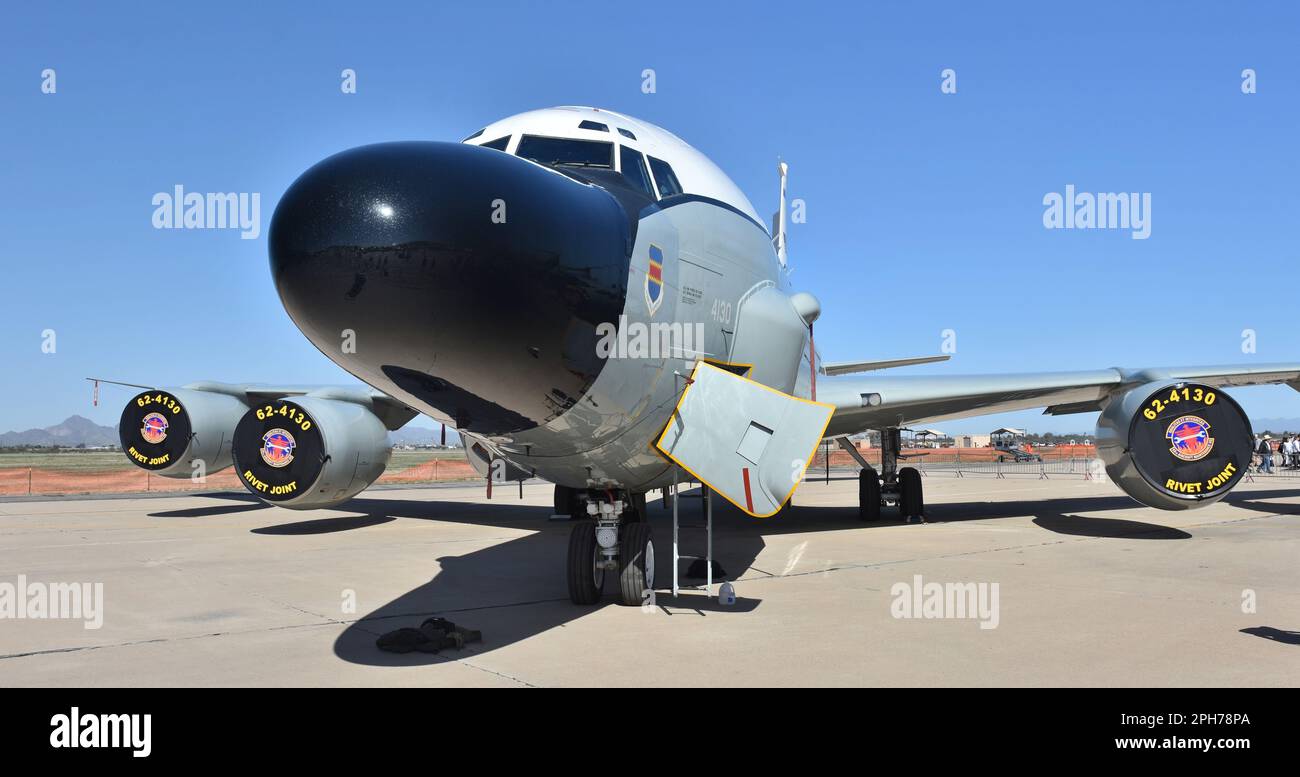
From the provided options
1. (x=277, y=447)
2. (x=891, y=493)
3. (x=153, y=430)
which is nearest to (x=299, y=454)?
(x=277, y=447)

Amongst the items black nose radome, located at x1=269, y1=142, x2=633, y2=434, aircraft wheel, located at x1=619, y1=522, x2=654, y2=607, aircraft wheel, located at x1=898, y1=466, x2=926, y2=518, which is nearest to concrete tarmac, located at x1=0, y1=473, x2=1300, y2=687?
aircraft wheel, located at x1=619, y1=522, x2=654, y2=607

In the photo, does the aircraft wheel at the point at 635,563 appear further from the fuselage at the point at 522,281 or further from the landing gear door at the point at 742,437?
the landing gear door at the point at 742,437

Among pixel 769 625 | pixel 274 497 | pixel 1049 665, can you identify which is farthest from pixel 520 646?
pixel 274 497

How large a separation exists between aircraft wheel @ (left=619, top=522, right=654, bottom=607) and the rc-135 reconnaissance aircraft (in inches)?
0.5

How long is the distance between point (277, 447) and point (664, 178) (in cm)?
895

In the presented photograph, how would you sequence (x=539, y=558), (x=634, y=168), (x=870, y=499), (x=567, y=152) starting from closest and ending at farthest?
(x=567, y=152) < (x=634, y=168) < (x=539, y=558) < (x=870, y=499)

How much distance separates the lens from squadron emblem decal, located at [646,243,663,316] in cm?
550

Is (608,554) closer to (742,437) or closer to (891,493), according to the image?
(742,437)

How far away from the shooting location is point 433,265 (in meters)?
3.87

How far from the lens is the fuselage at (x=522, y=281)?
3.89m

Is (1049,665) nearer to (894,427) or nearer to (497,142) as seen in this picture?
(497,142)

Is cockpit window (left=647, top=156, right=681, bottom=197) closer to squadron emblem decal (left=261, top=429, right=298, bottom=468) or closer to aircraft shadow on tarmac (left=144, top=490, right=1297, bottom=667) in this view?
aircraft shadow on tarmac (left=144, top=490, right=1297, bottom=667)

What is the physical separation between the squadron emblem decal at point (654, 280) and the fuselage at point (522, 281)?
17 mm
